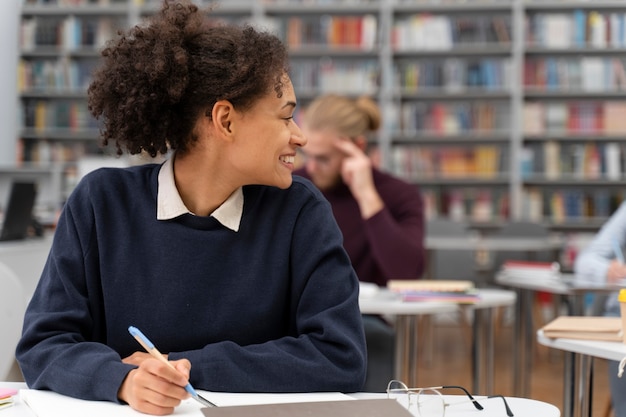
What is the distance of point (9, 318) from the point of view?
5.39 feet

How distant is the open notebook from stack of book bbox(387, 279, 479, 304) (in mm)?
1481

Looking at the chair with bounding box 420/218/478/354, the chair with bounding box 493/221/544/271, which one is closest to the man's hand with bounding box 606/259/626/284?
the chair with bounding box 420/218/478/354

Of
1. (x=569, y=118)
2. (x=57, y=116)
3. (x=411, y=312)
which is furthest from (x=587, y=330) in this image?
(x=57, y=116)

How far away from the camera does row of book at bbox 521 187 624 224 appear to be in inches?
259

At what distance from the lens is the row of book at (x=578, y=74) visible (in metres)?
6.52

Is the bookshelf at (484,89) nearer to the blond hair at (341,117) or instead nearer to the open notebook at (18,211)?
the open notebook at (18,211)

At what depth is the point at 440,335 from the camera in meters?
6.38

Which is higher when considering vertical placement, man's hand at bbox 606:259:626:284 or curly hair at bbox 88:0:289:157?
curly hair at bbox 88:0:289:157

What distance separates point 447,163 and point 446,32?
103 cm

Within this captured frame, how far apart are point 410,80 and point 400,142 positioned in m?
0.50

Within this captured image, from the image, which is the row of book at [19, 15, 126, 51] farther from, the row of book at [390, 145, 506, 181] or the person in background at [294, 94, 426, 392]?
the person in background at [294, 94, 426, 392]

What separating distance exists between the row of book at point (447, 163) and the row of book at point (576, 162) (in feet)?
0.77

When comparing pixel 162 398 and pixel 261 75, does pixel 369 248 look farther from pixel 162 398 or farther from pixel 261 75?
pixel 162 398

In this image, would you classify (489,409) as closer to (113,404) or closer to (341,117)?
(113,404)
